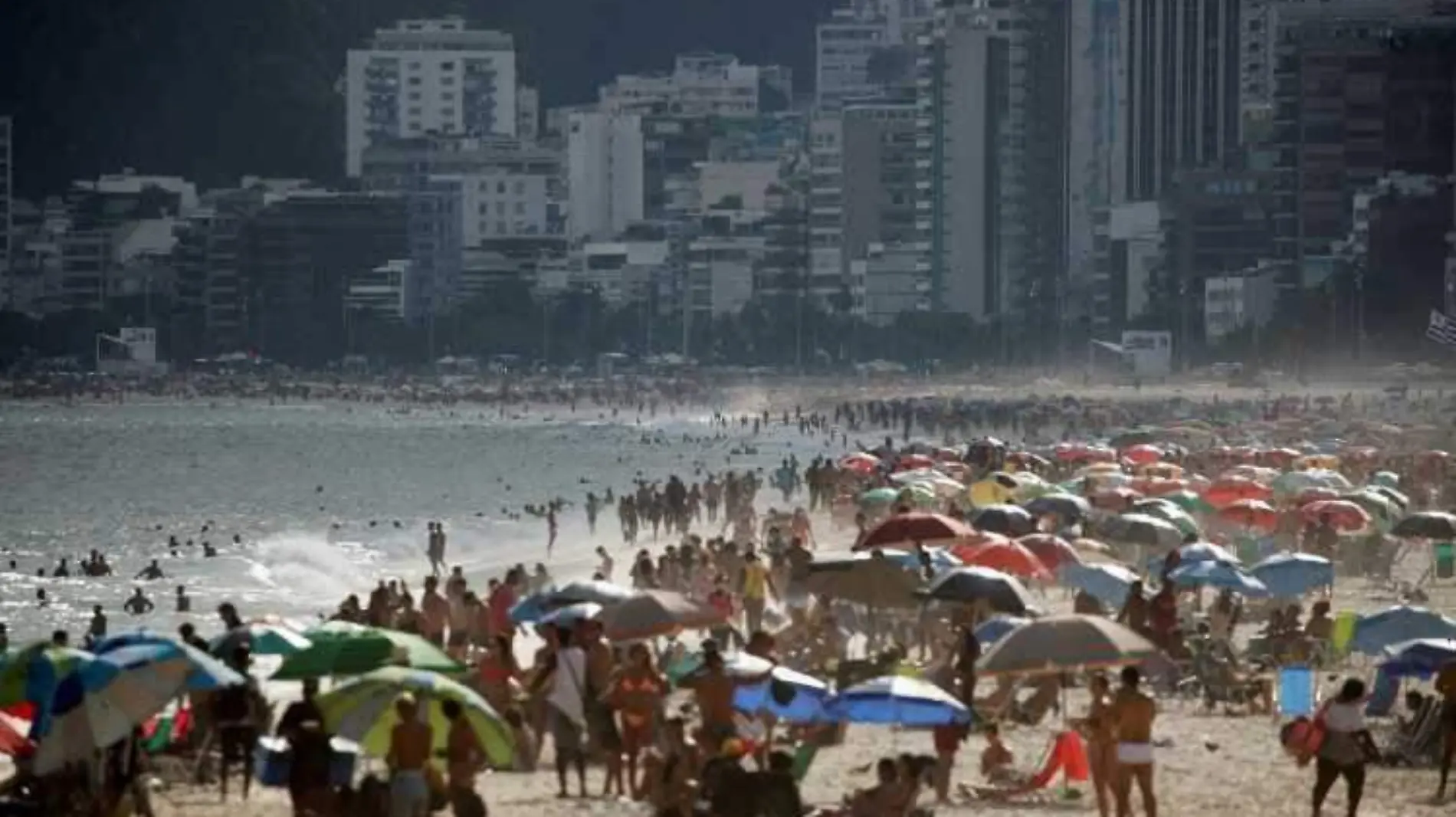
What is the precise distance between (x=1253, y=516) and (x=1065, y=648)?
17.8 meters

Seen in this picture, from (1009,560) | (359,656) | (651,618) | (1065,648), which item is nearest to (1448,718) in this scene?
(1065,648)

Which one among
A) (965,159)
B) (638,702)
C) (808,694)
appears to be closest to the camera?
(808,694)

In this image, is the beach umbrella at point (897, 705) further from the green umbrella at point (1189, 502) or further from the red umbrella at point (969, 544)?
the green umbrella at point (1189, 502)

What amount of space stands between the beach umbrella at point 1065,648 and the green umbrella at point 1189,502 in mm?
17563

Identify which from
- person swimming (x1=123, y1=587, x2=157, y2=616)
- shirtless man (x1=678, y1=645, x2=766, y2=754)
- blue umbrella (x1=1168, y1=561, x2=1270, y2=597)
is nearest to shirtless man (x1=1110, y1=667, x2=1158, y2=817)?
shirtless man (x1=678, y1=645, x2=766, y2=754)

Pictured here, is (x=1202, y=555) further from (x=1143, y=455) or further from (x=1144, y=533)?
(x=1143, y=455)

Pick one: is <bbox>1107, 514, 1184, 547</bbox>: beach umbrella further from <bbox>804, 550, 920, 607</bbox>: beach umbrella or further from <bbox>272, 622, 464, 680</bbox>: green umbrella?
<bbox>272, 622, 464, 680</bbox>: green umbrella

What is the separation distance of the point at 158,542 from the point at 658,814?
4186cm

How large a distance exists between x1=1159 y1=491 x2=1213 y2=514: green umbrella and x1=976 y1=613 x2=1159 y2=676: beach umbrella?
57.6 feet

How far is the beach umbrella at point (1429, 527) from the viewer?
115 ft

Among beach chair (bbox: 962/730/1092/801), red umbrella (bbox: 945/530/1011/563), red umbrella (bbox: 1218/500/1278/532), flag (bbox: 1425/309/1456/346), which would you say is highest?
flag (bbox: 1425/309/1456/346)

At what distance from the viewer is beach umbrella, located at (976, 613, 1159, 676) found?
20391 mm

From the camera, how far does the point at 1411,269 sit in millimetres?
132375

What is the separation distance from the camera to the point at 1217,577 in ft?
90.2
